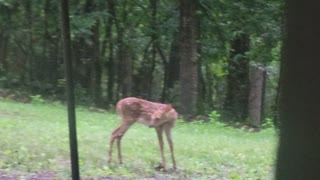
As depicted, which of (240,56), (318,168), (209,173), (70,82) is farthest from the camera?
(240,56)

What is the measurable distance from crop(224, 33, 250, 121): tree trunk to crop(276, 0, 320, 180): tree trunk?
45.6 feet

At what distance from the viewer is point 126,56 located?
17.1 metres

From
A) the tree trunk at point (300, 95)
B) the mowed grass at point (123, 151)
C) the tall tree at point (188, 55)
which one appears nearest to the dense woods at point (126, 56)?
the tall tree at point (188, 55)

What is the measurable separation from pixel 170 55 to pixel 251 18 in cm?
361

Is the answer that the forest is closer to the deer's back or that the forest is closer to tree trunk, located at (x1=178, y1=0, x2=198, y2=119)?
tree trunk, located at (x1=178, y1=0, x2=198, y2=119)

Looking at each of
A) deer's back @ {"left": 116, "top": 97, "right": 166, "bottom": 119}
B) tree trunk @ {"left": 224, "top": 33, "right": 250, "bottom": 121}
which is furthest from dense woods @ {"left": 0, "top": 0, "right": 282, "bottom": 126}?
deer's back @ {"left": 116, "top": 97, "right": 166, "bottom": 119}

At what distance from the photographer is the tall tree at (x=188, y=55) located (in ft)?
43.0

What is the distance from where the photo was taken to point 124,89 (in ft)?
55.5

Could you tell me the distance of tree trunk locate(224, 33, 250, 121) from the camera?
16016mm

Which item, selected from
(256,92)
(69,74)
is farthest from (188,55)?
(69,74)

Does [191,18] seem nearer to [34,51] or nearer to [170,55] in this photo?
[170,55]

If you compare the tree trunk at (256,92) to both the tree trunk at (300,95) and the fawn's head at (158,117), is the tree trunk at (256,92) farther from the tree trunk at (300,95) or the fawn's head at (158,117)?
the tree trunk at (300,95)

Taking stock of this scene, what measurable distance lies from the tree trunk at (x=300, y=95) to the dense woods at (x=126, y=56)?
43.1 ft

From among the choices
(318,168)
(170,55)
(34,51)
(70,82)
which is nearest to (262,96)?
(170,55)
